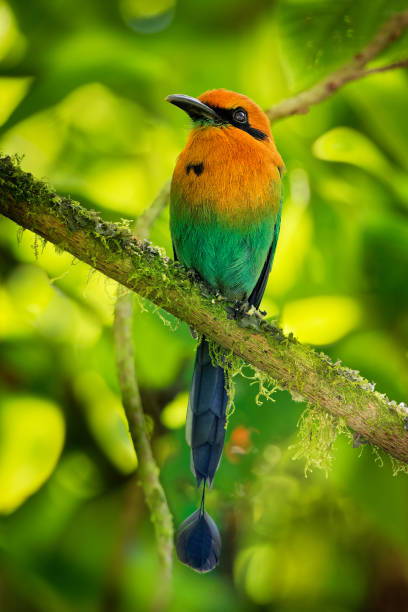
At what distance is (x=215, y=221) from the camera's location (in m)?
2.05

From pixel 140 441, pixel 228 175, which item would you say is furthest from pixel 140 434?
pixel 228 175

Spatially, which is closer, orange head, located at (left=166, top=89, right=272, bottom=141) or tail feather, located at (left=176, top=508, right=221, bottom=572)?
tail feather, located at (left=176, top=508, right=221, bottom=572)

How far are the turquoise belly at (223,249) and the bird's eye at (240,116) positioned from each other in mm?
419

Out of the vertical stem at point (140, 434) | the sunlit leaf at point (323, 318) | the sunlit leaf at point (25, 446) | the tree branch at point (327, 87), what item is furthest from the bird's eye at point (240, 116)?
the sunlit leaf at point (25, 446)

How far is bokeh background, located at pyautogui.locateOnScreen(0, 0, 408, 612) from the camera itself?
232cm

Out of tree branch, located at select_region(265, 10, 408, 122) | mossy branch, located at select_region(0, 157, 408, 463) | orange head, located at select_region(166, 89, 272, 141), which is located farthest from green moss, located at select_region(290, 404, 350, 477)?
tree branch, located at select_region(265, 10, 408, 122)

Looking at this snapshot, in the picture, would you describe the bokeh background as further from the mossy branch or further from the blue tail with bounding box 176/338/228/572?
the mossy branch

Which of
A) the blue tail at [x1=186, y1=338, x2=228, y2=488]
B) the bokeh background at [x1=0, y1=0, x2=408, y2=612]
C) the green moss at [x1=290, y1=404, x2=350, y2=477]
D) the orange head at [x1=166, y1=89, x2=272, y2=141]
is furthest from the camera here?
the bokeh background at [x1=0, y1=0, x2=408, y2=612]

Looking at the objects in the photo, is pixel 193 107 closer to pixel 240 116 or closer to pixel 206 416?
pixel 240 116

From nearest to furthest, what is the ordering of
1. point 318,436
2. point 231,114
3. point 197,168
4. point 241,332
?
point 241,332
point 318,436
point 197,168
point 231,114

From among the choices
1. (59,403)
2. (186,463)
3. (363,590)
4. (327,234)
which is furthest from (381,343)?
(59,403)

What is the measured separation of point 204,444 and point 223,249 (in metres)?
0.71

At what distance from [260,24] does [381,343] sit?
156 centimetres

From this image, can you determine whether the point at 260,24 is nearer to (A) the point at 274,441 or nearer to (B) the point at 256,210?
(B) the point at 256,210
